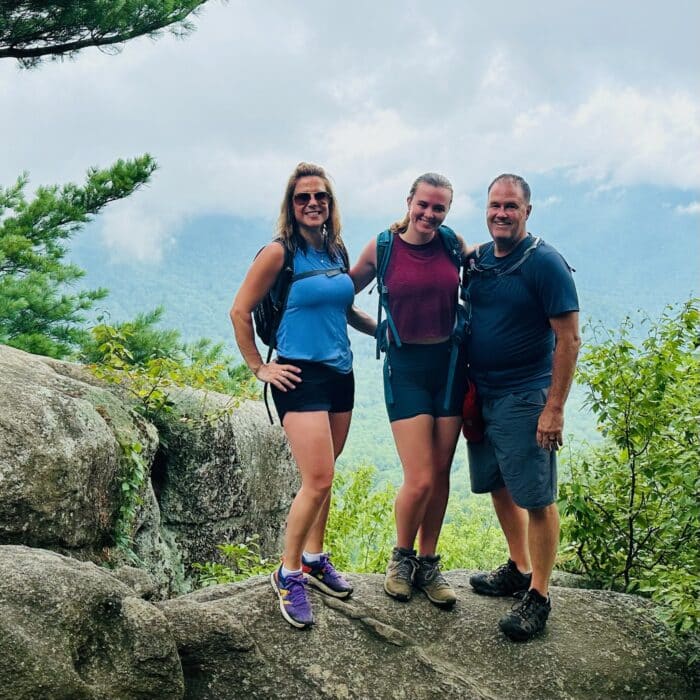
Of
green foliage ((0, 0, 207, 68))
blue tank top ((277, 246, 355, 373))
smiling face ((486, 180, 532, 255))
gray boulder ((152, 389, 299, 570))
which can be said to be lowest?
gray boulder ((152, 389, 299, 570))

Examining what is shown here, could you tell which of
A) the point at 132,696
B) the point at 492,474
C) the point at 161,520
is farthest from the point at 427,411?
the point at 161,520

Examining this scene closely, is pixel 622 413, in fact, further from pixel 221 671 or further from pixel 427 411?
pixel 221 671

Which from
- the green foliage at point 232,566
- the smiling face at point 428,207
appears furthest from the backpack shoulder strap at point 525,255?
the green foliage at point 232,566

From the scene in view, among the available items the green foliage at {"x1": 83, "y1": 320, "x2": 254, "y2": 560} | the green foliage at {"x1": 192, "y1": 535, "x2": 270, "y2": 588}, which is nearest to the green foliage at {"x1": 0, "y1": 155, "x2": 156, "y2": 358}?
the green foliage at {"x1": 83, "y1": 320, "x2": 254, "y2": 560}

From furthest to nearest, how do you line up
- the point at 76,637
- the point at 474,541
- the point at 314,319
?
1. the point at 474,541
2. the point at 314,319
3. the point at 76,637

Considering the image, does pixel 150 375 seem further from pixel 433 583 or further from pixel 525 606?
pixel 525 606

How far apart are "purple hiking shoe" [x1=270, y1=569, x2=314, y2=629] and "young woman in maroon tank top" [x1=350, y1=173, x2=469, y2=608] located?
64 cm

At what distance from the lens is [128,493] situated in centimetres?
585

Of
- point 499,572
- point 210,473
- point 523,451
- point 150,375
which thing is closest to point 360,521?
point 210,473

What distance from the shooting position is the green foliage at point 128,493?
584 centimetres

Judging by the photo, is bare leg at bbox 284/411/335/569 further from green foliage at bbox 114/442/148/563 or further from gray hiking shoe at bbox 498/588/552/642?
green foliage at bbox 114/442/148/563

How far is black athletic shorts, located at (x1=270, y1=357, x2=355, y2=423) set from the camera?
4398 mm

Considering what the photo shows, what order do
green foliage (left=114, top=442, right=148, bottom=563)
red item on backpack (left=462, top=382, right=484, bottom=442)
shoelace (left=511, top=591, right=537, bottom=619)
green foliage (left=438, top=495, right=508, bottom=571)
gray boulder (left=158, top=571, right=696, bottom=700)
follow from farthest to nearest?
1. green foliage (left=438, top=495, right=508, bottom=571)
2. green foliage (left=114, top=442, right=148, bottom=563)
3. shoelace (left=511, top=591, right=537, bottom=619)
4. red item on backpack (left=462, top=382, right=484, bottom=442)
5. gray boulder (left=158, top=571, right=696, bottom=700)

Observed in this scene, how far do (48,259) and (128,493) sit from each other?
25.7 feet
